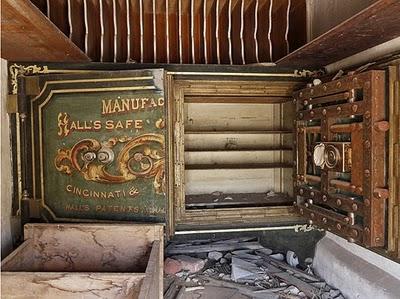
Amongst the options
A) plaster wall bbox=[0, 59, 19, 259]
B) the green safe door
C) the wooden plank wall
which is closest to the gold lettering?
the green safe door

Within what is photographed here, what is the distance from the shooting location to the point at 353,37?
5.12 ft

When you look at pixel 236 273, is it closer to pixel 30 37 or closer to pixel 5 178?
pixel 5 178

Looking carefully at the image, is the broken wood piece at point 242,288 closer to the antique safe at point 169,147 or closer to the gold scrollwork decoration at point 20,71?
the antique safe at point 169,147

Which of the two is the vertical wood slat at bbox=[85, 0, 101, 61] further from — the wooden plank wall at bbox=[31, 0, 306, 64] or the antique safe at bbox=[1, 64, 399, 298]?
the antique safe at bbox=[1, 64, 399, 298]

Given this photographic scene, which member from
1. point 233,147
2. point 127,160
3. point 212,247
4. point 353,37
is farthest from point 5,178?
point 353,37

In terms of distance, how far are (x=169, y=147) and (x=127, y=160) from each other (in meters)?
0.26

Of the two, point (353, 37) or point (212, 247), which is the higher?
point (353, 37)

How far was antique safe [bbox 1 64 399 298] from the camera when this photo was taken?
1.46 metres

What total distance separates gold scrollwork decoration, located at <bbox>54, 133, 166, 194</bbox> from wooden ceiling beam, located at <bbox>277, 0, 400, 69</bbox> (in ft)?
3.12

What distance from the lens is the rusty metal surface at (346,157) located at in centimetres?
143

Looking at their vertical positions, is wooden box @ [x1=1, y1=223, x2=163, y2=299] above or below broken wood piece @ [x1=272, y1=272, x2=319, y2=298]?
above

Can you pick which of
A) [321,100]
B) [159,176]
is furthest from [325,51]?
[159,176]

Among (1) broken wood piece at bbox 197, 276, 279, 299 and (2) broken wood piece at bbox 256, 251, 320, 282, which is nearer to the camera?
(1) broken wood piece at bbox 197, 276, 279, 299

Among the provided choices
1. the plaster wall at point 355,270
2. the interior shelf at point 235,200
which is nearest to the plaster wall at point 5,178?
the interior shelf at point 235,200
